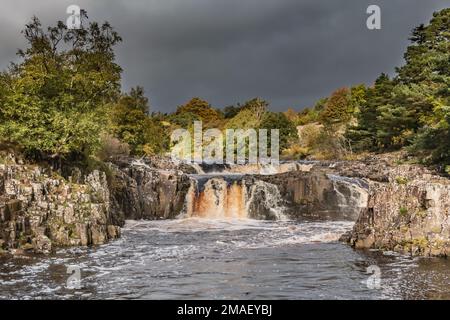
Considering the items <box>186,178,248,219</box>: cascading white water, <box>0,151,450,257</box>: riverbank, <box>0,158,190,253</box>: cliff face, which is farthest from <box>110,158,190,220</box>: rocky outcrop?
<box>0,158,190,253</box>: cliff face

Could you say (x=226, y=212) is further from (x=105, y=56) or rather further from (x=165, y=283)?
(x=165, y=283)

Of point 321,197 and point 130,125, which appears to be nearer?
point 321,197

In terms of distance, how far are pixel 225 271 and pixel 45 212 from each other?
1215 cm

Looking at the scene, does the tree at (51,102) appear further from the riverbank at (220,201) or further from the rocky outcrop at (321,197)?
the rocky outcrop at (321,197)

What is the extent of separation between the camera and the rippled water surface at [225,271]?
61.0 feet

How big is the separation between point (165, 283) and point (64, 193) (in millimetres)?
13044

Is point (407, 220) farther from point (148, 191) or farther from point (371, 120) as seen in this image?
point (371, 120)

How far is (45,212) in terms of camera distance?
28.8 metres

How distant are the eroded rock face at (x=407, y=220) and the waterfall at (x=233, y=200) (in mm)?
16018

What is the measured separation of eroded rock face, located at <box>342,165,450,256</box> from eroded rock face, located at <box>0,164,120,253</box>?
15710 millimetres

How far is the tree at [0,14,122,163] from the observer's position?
31.9 m

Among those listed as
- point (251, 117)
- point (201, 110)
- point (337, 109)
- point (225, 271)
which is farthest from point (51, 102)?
point (201, 110)

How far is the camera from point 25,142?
3133 cm

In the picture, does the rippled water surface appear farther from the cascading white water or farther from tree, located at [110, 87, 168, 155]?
tree, located at [110, 87, 168, 155]
